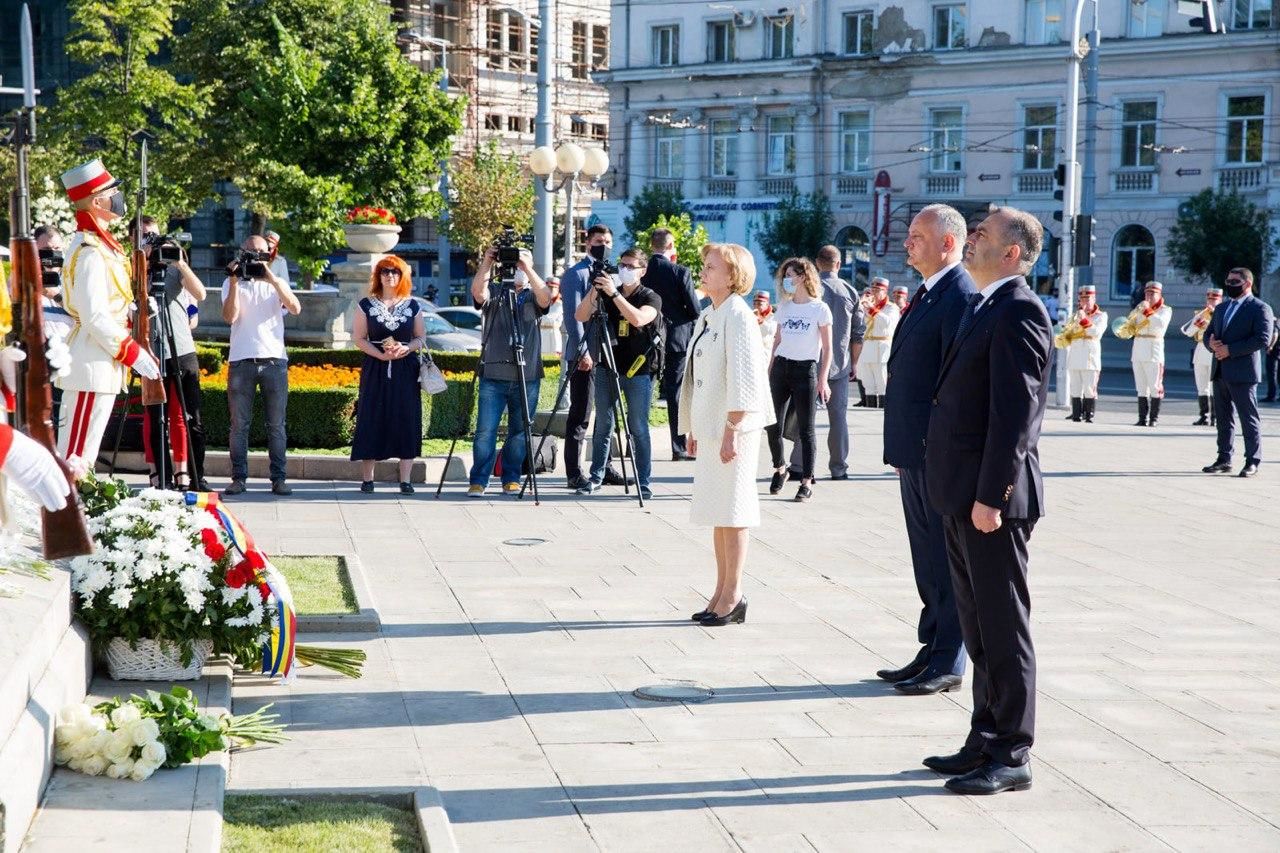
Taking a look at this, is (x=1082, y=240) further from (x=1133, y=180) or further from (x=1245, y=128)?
(x=1133, y=180)

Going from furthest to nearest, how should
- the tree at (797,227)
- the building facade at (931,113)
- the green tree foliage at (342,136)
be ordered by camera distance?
the tree at (797,227)
the building facade at (931,113)
the green tree foliage at (342,136)

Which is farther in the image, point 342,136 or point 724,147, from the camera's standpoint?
point 724,147

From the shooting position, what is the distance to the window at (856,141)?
55.2 m

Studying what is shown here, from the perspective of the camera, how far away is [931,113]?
53.9 meters

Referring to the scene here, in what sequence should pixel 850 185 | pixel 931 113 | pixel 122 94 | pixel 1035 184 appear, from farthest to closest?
pixel 850 185
pixel 931 113
pixel 1035 184
pixel 122 94

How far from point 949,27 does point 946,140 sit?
374cm

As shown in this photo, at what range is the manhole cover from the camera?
22.0 feet

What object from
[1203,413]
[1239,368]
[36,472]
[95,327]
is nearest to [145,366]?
[95,327]

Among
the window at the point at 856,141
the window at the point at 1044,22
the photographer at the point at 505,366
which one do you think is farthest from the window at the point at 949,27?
the photographer at the point at 505,366

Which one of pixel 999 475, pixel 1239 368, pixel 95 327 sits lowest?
pixel 1239 368

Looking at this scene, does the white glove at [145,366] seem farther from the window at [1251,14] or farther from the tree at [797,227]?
the tree at [797,227]

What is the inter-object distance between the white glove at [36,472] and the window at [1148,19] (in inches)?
1908

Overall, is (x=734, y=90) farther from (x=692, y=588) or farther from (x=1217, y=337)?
(x=692, y=588)

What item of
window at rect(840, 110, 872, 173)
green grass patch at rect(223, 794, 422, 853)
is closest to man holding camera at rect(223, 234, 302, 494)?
green grass patch at rect(223, 794, 422, 853)
